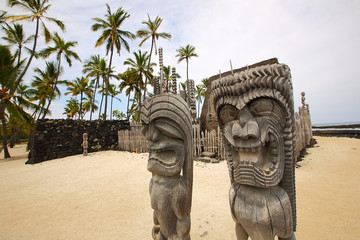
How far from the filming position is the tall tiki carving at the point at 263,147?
143 cm

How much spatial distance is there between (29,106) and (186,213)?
1716 cm

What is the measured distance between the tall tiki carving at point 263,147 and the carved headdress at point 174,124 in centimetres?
60

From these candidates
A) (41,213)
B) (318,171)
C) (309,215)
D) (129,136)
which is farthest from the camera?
(129,136)

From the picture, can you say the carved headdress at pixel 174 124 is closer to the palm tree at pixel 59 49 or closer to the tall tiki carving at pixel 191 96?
the tall tiki carving at pixel 191 96

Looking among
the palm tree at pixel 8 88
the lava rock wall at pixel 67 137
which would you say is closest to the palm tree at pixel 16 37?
the palm tree at pixel 8 88

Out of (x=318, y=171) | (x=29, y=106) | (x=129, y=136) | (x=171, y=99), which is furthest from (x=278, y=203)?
(x=29, y=106)

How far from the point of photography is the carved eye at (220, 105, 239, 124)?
161 cm

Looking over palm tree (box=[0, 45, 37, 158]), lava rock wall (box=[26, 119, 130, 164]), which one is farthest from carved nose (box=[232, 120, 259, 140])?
palm tree (box=[0, 45, 37, 158])

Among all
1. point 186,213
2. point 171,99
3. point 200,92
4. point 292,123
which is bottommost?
point 186,213

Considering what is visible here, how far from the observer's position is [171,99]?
2.06 metres

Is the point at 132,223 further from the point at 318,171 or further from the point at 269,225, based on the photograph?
the point at 318,171

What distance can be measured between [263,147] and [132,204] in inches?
147

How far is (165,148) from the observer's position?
6.82 ft

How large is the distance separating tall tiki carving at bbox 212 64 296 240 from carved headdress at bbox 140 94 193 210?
1.97ft
